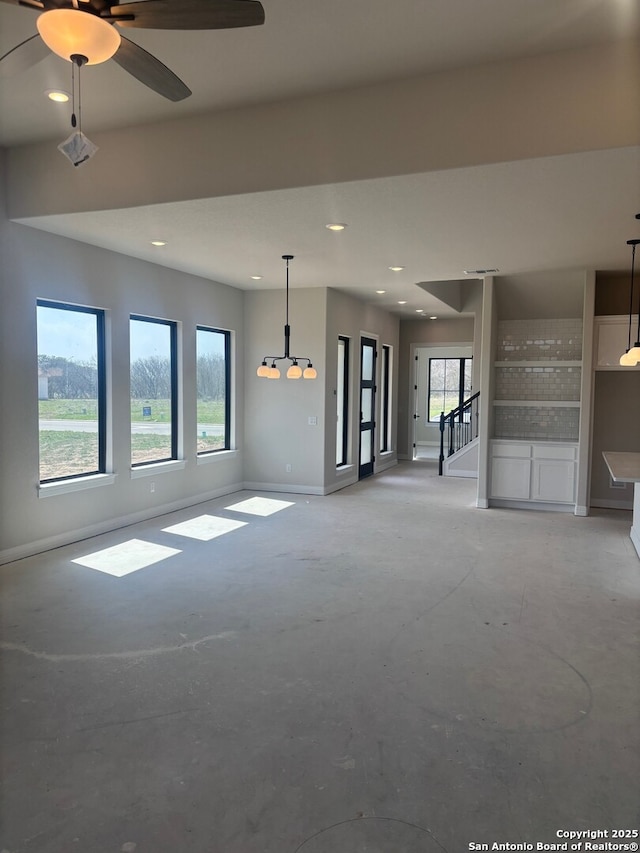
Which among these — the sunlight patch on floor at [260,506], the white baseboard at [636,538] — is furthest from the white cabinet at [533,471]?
the sunlight patch on floor at [260,506]

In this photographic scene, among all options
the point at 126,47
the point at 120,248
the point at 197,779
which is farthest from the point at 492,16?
the point at 120,248

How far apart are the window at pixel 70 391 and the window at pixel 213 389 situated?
168 cm

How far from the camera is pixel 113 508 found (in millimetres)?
5910

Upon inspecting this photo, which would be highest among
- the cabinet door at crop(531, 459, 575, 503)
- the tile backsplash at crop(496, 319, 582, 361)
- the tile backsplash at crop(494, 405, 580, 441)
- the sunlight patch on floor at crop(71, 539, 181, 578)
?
the tile backsplash at crop(496, 319, 582, 361)

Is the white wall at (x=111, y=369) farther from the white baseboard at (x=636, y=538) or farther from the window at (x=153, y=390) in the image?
the white baseboard at (x=636, y=538)

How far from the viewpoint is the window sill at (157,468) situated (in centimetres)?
622

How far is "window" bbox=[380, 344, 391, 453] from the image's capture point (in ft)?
34.4

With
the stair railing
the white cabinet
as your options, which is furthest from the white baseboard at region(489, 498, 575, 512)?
the stair railing

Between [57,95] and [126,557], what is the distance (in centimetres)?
350

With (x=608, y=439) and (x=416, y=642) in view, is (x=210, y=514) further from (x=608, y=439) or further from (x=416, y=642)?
(x=608, y=439)

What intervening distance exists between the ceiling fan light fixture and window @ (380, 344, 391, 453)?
8.64m

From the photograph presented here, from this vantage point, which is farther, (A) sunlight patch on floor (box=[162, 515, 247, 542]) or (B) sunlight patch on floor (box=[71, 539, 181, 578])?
(A) sunlight patch on floor (box=[162, 515, 247, 542])

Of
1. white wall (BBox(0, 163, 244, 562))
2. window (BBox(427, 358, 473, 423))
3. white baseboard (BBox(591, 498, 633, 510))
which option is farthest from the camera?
window (BBox(427, 358, 473, 423))

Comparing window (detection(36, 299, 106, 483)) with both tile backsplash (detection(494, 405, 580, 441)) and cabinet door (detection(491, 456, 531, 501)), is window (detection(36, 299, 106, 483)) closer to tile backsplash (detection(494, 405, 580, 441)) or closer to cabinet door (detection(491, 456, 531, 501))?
cabinet door (detection(491, 456, 531, 501))
